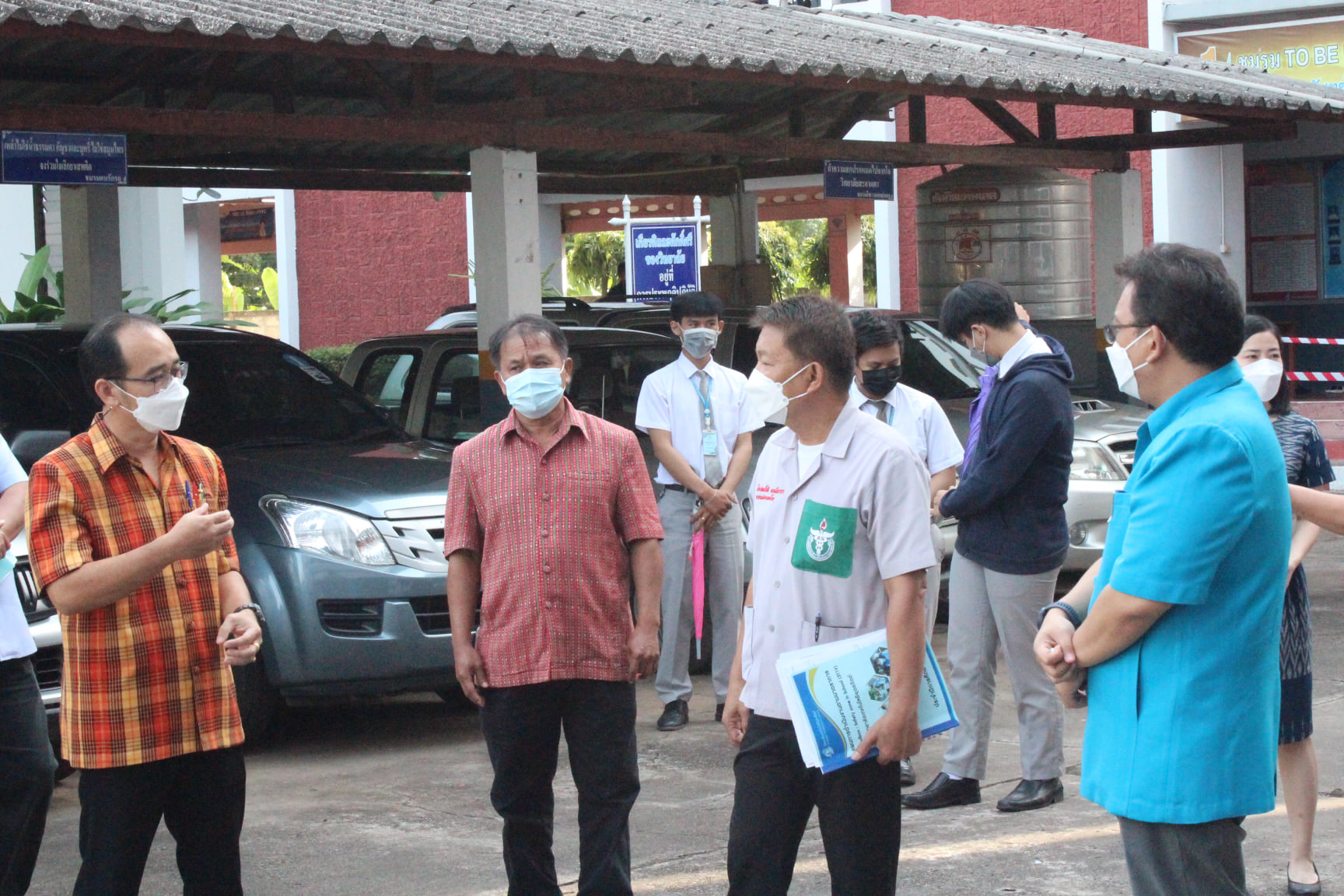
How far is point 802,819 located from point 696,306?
4.00m

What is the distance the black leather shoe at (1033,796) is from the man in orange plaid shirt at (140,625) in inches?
113

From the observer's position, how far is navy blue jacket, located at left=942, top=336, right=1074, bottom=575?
5.64 metres

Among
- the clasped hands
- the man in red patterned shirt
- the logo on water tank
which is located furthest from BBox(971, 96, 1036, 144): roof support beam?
the clasped hands

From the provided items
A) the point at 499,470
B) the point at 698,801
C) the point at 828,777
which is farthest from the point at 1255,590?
the point at 698,801

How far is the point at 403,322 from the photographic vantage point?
1159 inches

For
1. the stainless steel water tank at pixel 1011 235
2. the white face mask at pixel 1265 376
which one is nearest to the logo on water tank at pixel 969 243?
the stainless steel water tank at pixel 1011 235

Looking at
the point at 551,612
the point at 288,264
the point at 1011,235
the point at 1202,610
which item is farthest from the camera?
the point at 288,264

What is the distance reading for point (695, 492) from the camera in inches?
281

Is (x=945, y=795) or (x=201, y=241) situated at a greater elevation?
(x=201, y=241)

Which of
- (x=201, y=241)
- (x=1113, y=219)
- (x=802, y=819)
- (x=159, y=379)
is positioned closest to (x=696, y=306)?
(x=159, y=379)

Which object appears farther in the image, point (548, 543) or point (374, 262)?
point (374, 262)

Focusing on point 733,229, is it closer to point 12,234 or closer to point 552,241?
point 12,234

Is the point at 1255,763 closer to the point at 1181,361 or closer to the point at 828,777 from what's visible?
the point at 1181,361

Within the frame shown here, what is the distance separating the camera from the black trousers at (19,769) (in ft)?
13.3
